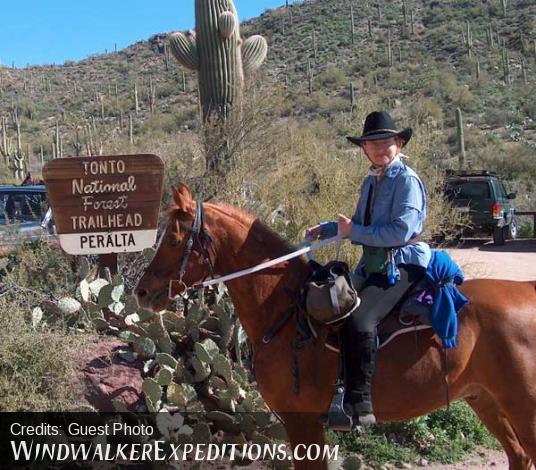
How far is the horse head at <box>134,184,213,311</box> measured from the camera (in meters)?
4.21

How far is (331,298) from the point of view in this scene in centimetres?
390

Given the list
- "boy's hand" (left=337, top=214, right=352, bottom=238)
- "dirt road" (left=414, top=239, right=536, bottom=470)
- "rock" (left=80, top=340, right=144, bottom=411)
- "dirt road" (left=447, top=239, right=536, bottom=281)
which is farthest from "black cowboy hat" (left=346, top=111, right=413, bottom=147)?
"dirt road" (left=447, top=239, right=536, bottom=281)

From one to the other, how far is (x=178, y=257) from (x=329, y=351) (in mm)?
1087

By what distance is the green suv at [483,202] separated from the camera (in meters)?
19.2

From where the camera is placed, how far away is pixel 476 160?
30672 millimetres

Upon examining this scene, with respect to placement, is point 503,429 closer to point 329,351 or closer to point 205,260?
point 329,351

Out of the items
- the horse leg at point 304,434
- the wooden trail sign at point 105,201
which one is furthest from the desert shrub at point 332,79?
the horse leg at point 304,434

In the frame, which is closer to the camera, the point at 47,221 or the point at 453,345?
the point at 453,345

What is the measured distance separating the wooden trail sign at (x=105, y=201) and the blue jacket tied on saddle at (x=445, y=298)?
10.2 ft

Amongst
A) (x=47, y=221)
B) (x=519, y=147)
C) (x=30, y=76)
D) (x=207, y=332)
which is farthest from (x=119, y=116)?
(x=207, y=332)

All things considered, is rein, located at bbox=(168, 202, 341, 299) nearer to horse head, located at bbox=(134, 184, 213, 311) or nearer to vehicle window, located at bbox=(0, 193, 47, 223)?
horse head, located at bbox=(134, 184, 213, 311)

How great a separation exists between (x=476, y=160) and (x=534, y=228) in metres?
10.3

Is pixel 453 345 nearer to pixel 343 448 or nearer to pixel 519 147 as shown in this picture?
pixel 343 448

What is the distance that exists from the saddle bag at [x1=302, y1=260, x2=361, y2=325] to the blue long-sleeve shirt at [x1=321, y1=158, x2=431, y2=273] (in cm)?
27
